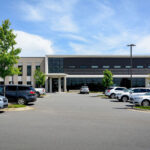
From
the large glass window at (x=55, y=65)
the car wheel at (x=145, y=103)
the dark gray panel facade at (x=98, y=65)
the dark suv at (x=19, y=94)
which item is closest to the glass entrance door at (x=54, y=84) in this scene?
the large glass window at (x=55, y=65)

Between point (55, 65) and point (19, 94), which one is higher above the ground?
point (55, 65)

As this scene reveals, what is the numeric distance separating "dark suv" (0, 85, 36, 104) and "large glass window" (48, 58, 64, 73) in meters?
36.4

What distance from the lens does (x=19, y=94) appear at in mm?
17625

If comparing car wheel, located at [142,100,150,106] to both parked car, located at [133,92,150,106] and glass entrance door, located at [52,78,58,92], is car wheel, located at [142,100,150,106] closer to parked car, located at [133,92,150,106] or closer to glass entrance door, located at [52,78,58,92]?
parked car, located at [133,92,150,106]

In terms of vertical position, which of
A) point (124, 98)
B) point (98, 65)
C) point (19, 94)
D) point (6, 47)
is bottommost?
point (124, 98)

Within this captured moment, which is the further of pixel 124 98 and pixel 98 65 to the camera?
pixel 98 65

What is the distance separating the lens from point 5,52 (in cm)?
1727

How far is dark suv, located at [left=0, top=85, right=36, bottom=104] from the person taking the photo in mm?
17562

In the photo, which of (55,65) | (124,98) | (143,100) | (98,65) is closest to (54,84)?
(55,65)

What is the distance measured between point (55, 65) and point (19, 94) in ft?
122

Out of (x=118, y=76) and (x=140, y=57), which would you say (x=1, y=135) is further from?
(x=140, y=57)

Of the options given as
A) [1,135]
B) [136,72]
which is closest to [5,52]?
[1,135]

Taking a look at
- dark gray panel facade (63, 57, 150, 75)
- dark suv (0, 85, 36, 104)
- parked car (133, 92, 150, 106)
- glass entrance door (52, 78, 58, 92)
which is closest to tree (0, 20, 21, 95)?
dark suv (0, 85, 36, 104)

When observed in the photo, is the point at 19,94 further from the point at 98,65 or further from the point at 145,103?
the point at 98,65
